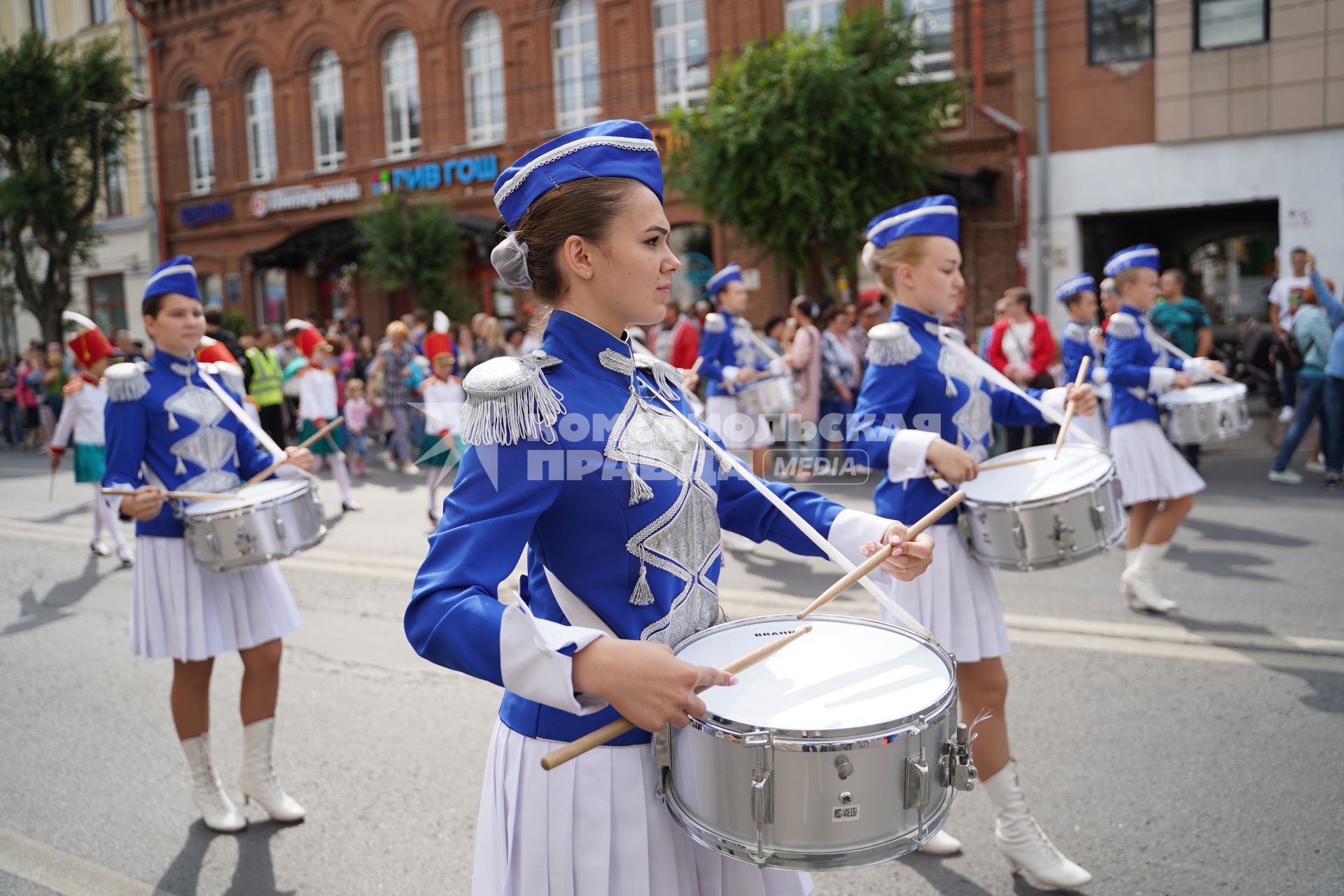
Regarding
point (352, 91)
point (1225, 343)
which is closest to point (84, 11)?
point (352, 91)

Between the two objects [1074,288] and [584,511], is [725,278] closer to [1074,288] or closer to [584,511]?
[1074,288]

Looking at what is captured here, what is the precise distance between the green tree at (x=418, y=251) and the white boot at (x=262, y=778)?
730 inches

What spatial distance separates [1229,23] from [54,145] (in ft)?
87.6

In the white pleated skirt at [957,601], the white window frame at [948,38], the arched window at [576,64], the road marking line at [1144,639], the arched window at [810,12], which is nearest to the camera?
the white pleated skirt at [957,601]

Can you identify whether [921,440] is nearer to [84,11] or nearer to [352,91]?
[352,91]

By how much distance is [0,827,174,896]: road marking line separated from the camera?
3561mm

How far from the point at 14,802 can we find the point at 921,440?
394cm

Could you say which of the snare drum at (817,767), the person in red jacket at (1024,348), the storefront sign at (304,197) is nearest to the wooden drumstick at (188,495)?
the snare drum at (817,767)

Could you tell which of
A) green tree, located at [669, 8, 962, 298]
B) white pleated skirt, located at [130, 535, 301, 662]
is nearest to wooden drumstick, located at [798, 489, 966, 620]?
white pleated skirt, located at [130, 535, 301, 662]

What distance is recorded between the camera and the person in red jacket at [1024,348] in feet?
36.8

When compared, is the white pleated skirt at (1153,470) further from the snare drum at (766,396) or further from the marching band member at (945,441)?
the snare drum at (766,396)

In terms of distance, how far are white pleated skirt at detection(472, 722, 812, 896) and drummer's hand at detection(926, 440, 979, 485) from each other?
56.7 inches

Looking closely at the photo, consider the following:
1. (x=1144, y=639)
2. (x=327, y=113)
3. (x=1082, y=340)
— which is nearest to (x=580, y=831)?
(x=1144, y=639)

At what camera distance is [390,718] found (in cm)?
494
